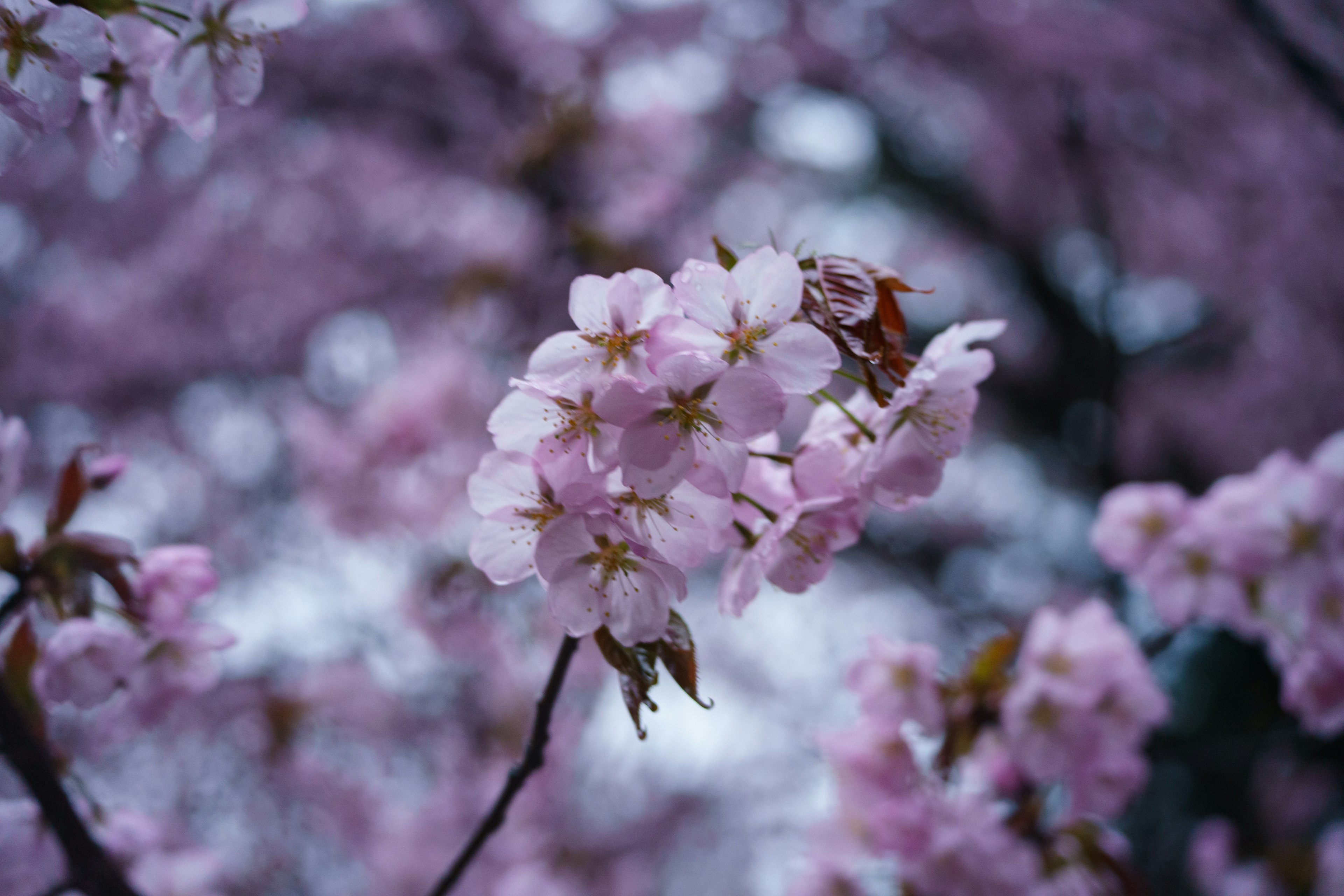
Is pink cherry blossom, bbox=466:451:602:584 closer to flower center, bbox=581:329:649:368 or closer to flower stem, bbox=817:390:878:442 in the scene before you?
flower center, bbox=581:329:649:368

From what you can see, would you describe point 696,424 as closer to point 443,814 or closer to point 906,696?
point 906,696

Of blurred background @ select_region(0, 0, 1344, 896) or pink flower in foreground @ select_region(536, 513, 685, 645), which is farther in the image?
blurred background @ select_region(0, 0, 1344, 896)

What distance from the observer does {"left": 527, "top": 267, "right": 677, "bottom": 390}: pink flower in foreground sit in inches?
27.5

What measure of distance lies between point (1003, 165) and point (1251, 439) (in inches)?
86.8

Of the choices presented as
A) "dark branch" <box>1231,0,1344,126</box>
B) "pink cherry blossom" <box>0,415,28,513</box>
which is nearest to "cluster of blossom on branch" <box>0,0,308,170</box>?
"pink cherry blossom" <box>0,415,28,513</box>

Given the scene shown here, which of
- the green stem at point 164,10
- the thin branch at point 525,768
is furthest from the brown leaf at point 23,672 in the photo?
the green stem at point 164,10

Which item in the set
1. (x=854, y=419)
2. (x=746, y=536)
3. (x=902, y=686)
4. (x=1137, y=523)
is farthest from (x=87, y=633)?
(x=1137, y=523)

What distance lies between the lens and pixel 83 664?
0.96 meters

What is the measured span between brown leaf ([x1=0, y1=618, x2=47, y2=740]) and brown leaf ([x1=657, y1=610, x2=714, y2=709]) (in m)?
0.73

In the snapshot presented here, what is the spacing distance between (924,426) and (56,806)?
946 millimetres

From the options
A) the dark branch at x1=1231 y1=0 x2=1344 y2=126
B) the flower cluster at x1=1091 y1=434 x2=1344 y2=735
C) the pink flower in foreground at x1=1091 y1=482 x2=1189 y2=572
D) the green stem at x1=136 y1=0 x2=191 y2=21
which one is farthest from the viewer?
the dark branch at x1=1231 y1=0 x2=1344 y2=126


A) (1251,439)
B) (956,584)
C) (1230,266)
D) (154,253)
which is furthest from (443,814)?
(1230,266)

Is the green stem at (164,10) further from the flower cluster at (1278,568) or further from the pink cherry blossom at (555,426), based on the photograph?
the flower cluster at (1278,568)

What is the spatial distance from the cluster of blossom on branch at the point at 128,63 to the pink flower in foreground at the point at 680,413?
1.89 ft
